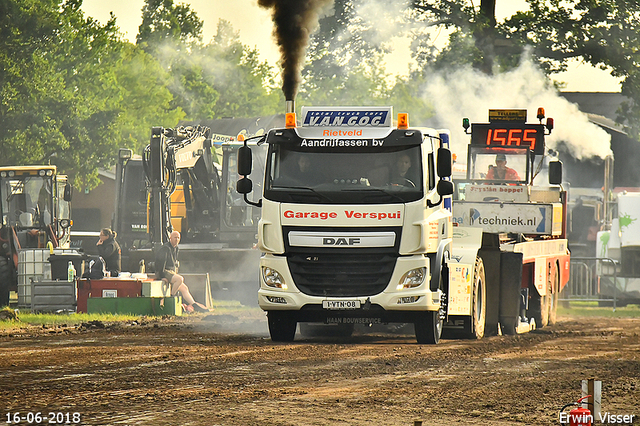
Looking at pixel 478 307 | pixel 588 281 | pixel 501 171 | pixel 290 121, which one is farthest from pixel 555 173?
pixel 588 281

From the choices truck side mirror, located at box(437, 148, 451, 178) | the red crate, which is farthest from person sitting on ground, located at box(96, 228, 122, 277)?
truck side mirror, located at box(437, 148, 451, 178)

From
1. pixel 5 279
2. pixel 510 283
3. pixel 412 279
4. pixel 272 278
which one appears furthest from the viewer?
pixel 5 279

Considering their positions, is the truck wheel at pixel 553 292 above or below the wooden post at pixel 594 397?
below

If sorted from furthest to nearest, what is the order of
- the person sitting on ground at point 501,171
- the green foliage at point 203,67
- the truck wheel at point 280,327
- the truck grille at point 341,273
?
the green foliage at point 203,67, the person sitting on ground at point 501,171, the truck wheel at point 280,327, the truck grille at point 341,273

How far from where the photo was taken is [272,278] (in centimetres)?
1412

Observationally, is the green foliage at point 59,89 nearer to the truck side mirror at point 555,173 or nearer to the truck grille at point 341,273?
the truck side mirror at point 555,173

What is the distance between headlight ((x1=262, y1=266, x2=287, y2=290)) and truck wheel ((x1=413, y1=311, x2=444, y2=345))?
194 cm

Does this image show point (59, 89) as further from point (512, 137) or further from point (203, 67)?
point (203, 67)

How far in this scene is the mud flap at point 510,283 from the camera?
55.0 ft

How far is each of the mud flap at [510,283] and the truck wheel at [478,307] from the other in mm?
374

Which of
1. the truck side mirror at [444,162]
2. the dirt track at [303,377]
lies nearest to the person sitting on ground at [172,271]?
the dirt track at [303,377]

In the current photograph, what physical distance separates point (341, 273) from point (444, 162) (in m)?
2.03

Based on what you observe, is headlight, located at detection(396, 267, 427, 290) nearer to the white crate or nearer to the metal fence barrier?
the white crate

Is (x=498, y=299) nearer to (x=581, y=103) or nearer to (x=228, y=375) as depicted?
(x=228, y=375)
